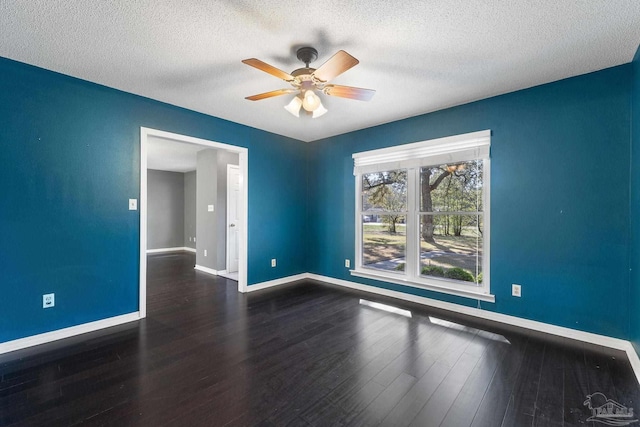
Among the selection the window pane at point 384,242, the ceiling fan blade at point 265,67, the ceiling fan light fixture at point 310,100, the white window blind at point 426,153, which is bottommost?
the window pane at point 384,242

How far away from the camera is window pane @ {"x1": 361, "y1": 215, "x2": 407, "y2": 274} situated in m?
4.02

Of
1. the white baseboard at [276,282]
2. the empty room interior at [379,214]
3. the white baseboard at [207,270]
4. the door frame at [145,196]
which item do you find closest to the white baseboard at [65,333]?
the empty room interior at [379,214]

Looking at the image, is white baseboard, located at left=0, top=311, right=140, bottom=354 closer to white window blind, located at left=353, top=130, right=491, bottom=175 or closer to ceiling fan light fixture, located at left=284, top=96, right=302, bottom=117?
ceiling fan light fixture, located at left=284, top=96, right=302, bottom=117

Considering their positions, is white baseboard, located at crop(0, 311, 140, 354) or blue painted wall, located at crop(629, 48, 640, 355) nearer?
blue painted wall, located at crop(629, 48, 640, 355)

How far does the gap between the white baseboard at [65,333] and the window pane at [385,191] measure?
336 centimetres

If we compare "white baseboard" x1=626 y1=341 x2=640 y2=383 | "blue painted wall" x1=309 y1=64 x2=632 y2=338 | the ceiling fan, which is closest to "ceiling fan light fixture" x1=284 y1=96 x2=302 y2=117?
the ceiling fan

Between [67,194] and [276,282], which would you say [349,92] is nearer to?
[67,194]

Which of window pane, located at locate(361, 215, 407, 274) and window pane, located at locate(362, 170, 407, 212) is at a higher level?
window pane, located at locate(362, 170, 407, 212)

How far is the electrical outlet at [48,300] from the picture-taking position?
259 centimetres

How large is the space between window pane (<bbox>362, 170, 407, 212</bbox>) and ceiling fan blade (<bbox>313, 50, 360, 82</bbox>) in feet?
7.25

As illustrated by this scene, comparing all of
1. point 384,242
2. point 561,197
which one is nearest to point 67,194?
point 384,242

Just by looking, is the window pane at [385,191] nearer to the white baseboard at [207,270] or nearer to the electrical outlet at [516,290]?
the electrical outlet at [516,290]

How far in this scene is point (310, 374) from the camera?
6.85ft

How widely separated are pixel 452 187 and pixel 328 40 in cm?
235
